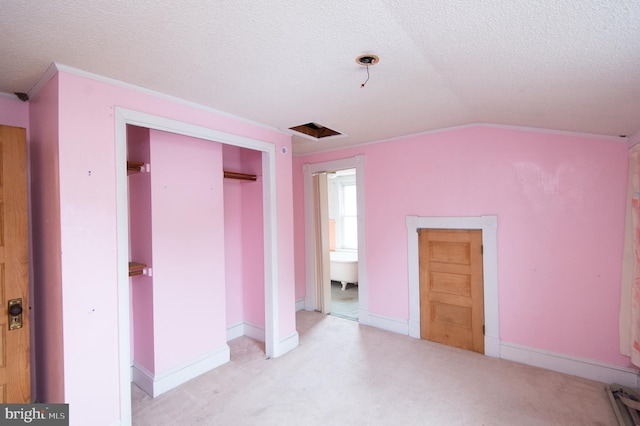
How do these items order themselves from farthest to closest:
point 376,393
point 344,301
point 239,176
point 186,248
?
point 344,301, point 239,176, point 186,248, point 376,393

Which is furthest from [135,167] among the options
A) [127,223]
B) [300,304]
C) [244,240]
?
[300,304]

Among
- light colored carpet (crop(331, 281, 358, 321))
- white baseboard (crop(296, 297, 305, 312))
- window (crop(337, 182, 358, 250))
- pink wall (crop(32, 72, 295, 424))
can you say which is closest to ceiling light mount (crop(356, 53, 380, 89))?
pink wall (crop(32, 72, 295, 424))

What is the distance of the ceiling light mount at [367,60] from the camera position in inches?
62.5


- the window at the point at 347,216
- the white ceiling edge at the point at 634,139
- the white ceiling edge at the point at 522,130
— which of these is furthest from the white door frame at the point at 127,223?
the window at the point at 347,216

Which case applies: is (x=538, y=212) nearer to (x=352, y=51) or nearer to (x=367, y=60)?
(x=367, y=60)

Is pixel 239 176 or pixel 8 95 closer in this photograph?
pixel 8 95

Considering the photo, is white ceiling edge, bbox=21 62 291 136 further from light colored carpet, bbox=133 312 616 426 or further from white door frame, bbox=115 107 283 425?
light colored carpet, bbox=133 312 616 426

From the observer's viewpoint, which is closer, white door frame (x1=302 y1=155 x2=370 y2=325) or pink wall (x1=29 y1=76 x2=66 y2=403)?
pink wall (x1=29 y1=76 x2=66 y2=403)

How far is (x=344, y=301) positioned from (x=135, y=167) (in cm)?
372

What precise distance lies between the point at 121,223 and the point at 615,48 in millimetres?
2746

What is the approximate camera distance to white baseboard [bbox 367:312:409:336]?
3621 millimetres

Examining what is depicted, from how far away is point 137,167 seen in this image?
2.52 metres

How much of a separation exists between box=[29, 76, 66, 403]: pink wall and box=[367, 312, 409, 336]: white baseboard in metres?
3.09

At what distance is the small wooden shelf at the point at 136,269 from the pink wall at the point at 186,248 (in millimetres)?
115
